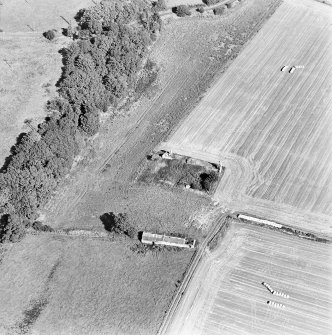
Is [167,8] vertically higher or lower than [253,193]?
higher

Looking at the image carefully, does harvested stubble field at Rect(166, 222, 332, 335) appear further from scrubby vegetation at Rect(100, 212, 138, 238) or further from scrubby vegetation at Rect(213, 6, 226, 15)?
scrubby vegetation at Rect(213, 6, 226, 15)

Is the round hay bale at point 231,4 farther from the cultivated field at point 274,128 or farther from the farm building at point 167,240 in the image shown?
the farm building at point 167,240

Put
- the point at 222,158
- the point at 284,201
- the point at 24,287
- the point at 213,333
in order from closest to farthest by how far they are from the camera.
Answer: the point at 213,333 < the point at 24,287 < the point at 284,201 < the point at 222,158

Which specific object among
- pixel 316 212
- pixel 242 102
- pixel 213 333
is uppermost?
pixel 242 102

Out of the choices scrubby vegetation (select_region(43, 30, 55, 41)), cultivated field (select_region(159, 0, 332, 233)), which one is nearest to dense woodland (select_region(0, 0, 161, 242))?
scrubby vegetation (select_region(43, 30, 55, 41))

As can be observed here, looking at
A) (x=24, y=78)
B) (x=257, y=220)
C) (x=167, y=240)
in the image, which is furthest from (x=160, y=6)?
(x=167, y=240)

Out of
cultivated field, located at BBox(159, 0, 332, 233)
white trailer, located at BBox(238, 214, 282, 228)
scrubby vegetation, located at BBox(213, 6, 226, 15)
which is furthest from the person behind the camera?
scrubby vegetation, located at BBox(213, 6, 226, 15)

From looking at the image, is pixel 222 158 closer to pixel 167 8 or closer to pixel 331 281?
pixel 331 281

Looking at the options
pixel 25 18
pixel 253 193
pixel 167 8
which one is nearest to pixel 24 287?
pixel 253 193
